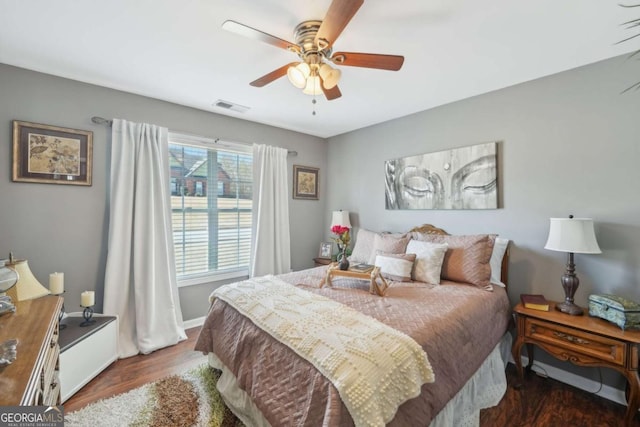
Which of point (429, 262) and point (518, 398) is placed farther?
point (429, 262)

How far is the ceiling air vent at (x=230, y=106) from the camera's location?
2935mm

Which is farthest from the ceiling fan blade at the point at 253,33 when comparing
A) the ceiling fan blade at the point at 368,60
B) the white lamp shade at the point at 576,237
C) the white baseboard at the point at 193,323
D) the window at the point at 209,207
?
the white baseboard at the point at 193,323

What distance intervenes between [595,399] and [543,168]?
5.88ft

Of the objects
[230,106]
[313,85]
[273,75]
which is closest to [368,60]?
[313,85]

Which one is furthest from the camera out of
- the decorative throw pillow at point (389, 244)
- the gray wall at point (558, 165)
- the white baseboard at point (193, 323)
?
the white baseboard at point (193, 323)

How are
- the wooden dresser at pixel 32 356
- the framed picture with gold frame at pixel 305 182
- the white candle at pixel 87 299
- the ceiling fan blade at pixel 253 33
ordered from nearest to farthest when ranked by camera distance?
1. the wooden dresser at pixel 32 356
2. the ceiling fan blade at pixel 253 33
3. the white candle at pixel 87 299
4. the framed picture with gold frame at pixel 305 182

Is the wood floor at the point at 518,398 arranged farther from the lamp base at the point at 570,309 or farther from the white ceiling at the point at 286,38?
the white ceiling at the point at 286,38

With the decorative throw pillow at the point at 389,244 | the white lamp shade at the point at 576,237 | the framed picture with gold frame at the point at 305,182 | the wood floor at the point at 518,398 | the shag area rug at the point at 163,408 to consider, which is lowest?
the wood floor at the point at 518,398

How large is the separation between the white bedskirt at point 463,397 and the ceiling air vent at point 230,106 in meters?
2.45

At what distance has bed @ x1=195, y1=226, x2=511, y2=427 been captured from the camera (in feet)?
4.13

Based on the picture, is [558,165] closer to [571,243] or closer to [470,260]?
[571,243]

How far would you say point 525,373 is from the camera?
2.29 m

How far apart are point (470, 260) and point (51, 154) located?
3692 mm

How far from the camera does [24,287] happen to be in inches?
62.2
